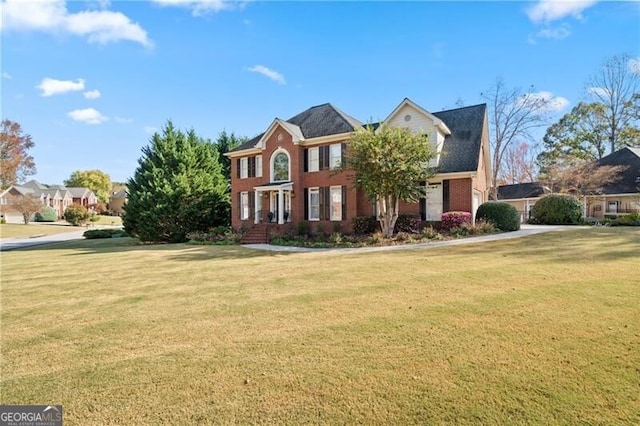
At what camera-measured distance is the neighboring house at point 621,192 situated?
98.2ft

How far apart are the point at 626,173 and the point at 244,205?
114 feet

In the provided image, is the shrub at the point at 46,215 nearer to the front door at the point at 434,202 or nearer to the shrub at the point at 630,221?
the front door at the point at 434,202

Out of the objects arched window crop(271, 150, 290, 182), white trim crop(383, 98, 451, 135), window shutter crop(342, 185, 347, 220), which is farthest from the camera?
arched window crop(271, 150, 290, 182)

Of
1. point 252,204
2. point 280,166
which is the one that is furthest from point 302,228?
point 252,204

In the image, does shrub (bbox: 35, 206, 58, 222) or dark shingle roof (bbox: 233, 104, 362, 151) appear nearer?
dark shingle roof (bbox: 233, 104, 362, 151)

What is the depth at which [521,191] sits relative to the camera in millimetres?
39125

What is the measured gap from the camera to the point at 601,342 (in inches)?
165

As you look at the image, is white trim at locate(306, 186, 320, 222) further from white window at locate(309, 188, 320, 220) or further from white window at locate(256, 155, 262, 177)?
white window at locate(256, 155, 262, 177)

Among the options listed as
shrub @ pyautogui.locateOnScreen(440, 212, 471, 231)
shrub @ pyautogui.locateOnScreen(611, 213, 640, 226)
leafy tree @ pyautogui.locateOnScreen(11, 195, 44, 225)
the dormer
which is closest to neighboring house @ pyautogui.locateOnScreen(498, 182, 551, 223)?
shrub @ pyautogui.locateOnScreen(611, 213, 640, 226)

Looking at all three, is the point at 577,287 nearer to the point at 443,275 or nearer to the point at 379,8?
the point at 443,275

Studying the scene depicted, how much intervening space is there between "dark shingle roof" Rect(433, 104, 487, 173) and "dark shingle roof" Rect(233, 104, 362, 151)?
5.83 metres

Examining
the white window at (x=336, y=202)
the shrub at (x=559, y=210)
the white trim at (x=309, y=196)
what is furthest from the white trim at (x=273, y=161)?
the shrub at (x=559, y=210)

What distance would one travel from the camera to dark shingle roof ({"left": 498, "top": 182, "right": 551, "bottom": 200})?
36938 mm

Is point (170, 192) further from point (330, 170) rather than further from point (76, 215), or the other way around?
point (76, 215)
